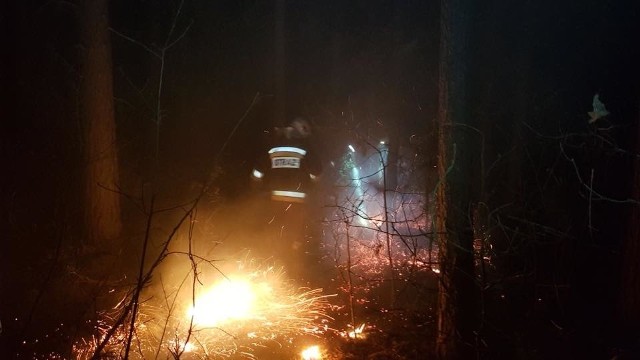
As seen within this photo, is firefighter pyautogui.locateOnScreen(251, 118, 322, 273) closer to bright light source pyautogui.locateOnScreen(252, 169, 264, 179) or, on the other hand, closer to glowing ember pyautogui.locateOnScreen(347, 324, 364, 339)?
bright light source pyautogui.locateOnScreen(252, 169, 264, 179)

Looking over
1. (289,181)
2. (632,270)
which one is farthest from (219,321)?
(632,270)

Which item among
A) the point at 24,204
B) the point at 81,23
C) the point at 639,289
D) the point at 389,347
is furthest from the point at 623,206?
the point at 24,204

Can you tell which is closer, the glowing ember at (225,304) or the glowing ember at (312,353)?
the glowing ember at (312,353)

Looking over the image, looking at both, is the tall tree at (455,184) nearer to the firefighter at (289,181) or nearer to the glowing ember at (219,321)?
the glowing ember at (219,321)

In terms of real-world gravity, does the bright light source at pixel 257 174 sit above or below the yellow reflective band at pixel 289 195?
above

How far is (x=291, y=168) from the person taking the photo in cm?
690

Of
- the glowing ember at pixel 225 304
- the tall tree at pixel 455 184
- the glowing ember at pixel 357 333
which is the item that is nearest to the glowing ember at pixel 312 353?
the glowing ember at pixel 357 333

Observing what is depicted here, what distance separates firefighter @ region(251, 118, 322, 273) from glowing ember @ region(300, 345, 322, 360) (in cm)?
235

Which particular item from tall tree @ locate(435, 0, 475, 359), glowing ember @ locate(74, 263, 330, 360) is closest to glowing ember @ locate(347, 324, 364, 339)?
glowing ember @ locate(74, 263, 330, 360)

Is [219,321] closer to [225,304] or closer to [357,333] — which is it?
[225,304]

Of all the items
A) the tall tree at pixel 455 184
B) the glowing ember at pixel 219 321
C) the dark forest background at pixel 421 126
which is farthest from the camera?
the dark forest background at pixel 421 126

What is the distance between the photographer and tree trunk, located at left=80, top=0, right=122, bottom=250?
6.37 meters

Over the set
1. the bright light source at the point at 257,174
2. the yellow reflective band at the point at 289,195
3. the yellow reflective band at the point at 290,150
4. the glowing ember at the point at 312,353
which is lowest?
the glowing ember at the point at 312,353

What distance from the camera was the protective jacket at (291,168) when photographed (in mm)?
6883
